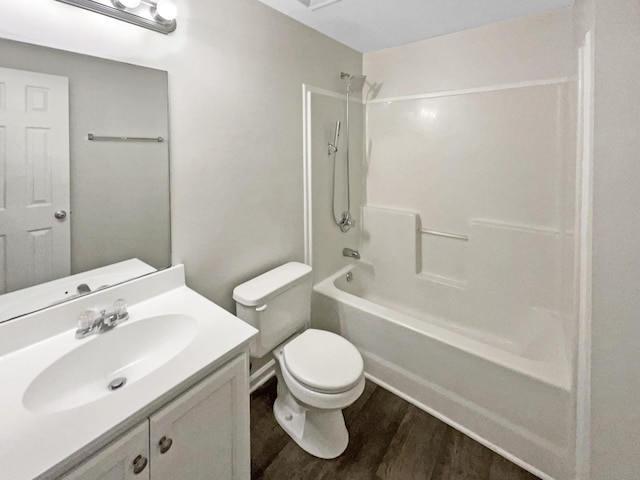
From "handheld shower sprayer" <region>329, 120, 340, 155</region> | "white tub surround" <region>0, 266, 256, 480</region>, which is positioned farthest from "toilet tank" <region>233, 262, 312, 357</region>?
"handheld shower sprayer" <region>329, 120, 340, 155</region>

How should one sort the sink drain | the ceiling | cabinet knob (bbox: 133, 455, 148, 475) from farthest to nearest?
the ceiling → the sink drain → cabinet knob (bbox: 133, 455, 148, 475)

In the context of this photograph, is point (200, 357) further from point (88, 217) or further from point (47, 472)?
point (88, 217)

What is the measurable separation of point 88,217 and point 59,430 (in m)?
0.76

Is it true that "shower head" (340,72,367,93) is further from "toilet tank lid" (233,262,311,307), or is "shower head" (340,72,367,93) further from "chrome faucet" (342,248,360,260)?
"toilet tank lid" (233,262,311,307)

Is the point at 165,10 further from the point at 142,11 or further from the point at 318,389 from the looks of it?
the point at 318,389

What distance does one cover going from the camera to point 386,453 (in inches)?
59.1

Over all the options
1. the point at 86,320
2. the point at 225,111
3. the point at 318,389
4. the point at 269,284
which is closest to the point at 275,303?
the point at 269,284

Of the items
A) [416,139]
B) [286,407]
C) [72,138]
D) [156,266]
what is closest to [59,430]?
[156,266]

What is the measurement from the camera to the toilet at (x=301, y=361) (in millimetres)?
1367

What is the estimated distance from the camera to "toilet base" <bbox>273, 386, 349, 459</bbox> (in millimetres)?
1498

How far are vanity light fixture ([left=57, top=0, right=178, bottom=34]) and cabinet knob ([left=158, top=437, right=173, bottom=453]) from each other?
146 centimetres

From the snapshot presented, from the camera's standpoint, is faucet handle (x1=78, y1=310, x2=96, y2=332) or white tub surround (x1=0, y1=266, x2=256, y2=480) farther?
faucet handle (x1=78, y1=310, x2=96, y2=332)

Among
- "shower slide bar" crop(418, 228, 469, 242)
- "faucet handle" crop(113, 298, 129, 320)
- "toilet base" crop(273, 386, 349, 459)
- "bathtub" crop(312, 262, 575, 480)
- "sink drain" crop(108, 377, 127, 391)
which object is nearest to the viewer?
"sink drain" crop(108, 377, 127, 391)

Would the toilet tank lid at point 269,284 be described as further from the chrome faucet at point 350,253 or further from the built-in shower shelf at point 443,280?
the built-in shower shelf at point 443,280
